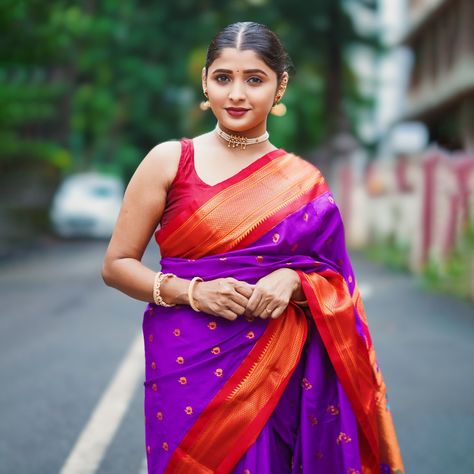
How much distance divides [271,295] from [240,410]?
36cm

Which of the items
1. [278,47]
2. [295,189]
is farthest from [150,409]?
[278,47]

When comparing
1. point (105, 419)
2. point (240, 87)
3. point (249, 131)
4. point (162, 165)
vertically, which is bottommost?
point (105, 419)

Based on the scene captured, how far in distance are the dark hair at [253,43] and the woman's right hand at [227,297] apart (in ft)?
2.07

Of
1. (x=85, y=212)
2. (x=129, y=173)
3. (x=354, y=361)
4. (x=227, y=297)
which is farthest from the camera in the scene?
(x=129, y=173)

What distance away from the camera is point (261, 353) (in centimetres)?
260

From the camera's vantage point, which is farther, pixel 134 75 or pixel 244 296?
pixel 134 75

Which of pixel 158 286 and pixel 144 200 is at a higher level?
pixel 144 200

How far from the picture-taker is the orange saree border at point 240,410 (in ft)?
8.42

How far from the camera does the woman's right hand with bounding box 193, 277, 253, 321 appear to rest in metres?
2.47

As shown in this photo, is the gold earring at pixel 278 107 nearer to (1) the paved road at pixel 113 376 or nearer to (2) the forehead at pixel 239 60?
(2) the forehead at pixel 239 60

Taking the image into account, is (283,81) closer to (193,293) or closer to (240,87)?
(240,87)

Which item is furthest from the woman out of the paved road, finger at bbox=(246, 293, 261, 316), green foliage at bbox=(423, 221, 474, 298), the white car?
the white car

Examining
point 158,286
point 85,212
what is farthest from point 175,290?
point 85,212

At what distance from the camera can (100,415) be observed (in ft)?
16.7
